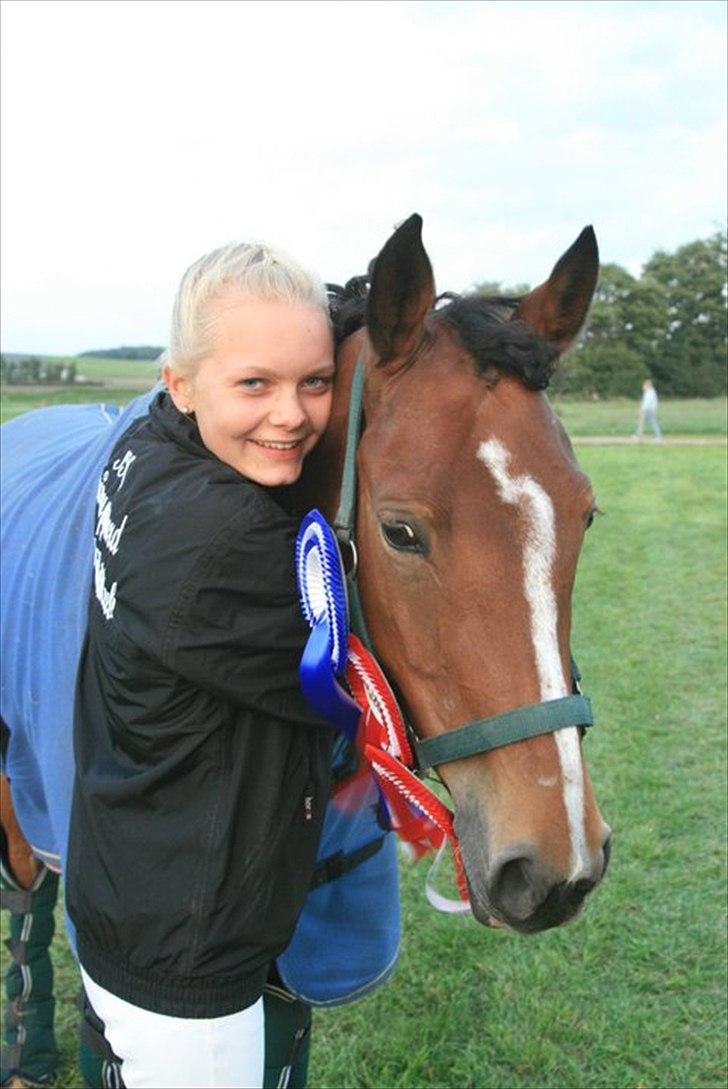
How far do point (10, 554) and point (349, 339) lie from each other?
1401 millimetres

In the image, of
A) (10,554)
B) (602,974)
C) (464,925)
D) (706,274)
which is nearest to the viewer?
(10,554)

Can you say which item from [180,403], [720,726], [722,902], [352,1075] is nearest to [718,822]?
[722,902]

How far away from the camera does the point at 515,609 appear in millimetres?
1789

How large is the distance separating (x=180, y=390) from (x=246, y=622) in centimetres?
56

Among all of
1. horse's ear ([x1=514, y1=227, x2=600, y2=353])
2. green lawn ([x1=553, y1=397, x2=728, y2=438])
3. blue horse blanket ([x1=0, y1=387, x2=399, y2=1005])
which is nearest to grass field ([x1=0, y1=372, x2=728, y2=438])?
green lawn ([x1=553, y1=397, x2=728, y2=438])

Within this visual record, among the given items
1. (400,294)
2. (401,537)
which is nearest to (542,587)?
(401,537)

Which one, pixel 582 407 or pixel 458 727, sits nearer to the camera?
pixel 458 727

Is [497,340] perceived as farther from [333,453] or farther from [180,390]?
[180,390]

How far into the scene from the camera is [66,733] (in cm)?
249

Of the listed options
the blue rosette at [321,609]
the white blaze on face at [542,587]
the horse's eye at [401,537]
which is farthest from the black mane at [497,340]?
the blue rosette at [321,609]

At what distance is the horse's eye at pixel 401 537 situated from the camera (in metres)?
1.87

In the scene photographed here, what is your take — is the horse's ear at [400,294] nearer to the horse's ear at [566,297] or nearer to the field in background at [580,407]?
the horse's ear at [566,297]

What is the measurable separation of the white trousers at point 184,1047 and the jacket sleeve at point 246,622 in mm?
595

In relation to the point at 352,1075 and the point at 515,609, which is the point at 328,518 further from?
the point at 352,1075
